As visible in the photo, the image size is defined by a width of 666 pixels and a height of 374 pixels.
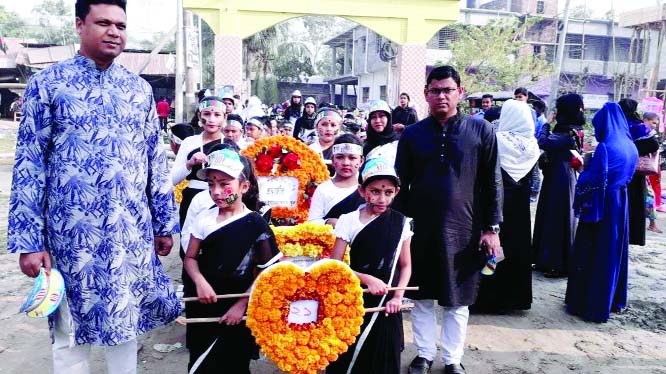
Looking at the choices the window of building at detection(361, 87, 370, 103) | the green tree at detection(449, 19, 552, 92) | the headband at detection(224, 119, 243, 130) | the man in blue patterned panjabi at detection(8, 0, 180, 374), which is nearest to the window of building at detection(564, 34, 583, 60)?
the green tree at detection(449, 19, 552, 92)

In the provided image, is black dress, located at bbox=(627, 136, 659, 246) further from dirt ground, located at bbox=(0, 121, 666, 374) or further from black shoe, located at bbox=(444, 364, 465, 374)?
black shoe, located at bbox=(444, 364, 465, 374)

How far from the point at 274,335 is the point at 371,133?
328 cm

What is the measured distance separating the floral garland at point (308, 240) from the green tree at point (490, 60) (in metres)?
23.9

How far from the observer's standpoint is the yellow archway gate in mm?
14078

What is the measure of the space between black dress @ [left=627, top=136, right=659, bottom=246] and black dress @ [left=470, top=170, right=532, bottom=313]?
4.96ft

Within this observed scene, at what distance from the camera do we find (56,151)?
2529mm

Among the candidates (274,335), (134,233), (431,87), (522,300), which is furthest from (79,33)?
(522,300)

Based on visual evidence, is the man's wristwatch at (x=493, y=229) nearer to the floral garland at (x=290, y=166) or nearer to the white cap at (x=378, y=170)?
the white cap at (x=378, y=170)

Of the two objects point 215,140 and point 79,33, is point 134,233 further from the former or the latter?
point 215,140

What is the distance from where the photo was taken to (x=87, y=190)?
2.54 metres

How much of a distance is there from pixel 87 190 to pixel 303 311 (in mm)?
1261

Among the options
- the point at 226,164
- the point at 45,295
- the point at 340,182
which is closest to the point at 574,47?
the point at 340,182

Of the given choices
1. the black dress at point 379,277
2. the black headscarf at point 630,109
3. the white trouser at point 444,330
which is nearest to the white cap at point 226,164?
the black dress at point 379,277

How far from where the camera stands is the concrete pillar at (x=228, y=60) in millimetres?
14164
